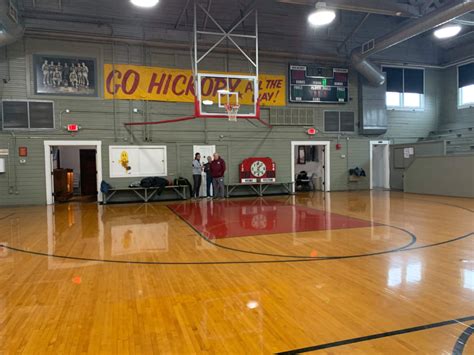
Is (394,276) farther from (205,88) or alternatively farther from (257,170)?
(205,88)

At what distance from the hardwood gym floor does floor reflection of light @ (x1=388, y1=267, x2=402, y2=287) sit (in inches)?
1.2

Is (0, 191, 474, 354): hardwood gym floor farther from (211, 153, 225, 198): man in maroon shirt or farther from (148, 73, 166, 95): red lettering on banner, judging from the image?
(148, 73, 166, 95): red lettering on banner

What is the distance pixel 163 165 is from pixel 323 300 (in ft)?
31.8

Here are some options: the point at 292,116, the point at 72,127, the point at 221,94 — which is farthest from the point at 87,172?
the point at 292,116

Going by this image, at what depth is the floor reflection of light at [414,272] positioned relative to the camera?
3561 mm

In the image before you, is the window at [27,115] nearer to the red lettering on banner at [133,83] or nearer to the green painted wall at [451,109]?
the red lettering on banner at [133,83]

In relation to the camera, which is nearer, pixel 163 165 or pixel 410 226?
pixel 410 226

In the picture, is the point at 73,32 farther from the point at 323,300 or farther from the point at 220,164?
the point at 323,300

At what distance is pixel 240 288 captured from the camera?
11.1ft

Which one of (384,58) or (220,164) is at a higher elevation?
(384,58)

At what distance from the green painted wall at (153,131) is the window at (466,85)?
7.54 feet

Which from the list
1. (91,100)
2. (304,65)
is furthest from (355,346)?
(304,65)

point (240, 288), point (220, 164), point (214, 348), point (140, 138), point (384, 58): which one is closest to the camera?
point (214, 348)

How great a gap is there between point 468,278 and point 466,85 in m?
14.1
